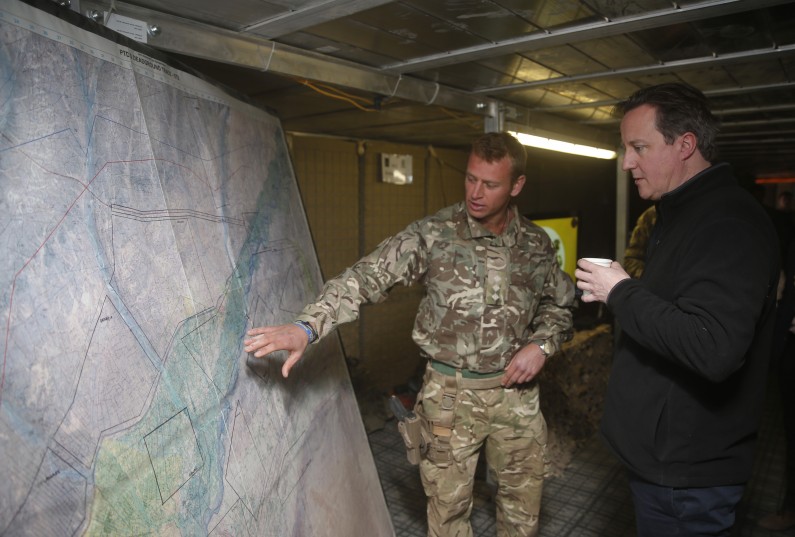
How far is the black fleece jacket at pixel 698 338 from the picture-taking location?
3.76 ft

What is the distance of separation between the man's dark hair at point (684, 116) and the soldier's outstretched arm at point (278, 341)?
3.68 ft

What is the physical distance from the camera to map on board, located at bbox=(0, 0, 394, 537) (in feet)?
2.77

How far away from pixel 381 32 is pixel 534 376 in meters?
1.36

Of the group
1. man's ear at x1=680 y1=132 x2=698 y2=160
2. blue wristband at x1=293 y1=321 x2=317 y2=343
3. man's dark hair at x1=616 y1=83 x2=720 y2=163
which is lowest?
blue wristband at x1=293 y1=321 x2=317 y2=343

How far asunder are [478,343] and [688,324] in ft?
2.77

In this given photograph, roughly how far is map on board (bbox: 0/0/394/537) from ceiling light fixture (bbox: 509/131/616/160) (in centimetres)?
190

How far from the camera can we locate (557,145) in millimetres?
3379

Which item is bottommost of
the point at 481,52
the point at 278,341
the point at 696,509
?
the point at 696,509

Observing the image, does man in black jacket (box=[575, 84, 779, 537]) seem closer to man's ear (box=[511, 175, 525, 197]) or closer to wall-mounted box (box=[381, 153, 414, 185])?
man's ear (box=[511, 175, 525, 197])

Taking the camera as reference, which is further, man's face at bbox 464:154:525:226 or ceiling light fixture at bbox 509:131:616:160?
ceiling light fixture at bbox 509:131:616:160

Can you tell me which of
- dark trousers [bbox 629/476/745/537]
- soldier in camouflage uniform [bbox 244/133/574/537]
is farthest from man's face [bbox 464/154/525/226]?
dark trousers [bbox 629/476/745/537]

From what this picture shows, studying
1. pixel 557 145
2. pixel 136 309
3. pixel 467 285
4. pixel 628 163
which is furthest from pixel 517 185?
pixel 557 145

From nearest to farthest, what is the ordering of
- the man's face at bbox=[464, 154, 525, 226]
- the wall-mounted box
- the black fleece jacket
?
1. the black fleece jacket
2. the man's face at bbox=[464, 154, 525, 226]
3. the wall-mounted box

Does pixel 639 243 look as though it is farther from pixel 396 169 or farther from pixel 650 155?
pixel 396 169
